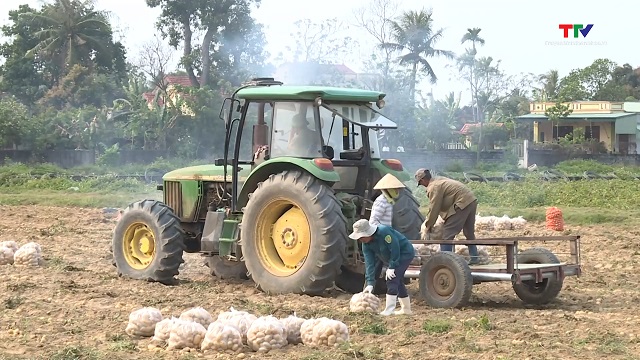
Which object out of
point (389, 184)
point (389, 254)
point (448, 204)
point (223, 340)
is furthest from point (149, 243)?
point (223, 340)

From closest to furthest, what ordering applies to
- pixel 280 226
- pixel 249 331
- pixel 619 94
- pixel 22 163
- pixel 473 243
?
pixel 249 331
pixel 473 243
pixel 280 226
pixel 22 163
pixel 619 94

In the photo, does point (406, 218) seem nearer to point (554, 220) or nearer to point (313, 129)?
point (313, 129)

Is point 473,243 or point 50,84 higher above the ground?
point 50,84

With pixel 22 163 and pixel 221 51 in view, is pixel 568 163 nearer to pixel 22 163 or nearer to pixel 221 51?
pixel 221 51

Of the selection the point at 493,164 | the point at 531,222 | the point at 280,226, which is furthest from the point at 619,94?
the point at 280,226

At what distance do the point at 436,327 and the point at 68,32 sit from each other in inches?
1956

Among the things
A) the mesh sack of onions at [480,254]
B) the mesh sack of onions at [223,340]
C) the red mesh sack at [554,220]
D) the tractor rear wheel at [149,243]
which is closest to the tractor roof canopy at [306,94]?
the tractor rear wheel at [149,243]

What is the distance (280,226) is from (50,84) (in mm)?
47982

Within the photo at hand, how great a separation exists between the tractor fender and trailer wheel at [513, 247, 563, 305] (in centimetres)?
228

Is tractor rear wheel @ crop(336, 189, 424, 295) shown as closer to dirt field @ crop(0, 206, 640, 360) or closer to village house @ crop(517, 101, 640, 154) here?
dirt field @ crop(0, 206, 640, 360)

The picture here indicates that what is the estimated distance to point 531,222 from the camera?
21.6m

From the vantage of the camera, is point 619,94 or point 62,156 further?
point 619,94

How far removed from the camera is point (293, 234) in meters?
11.4

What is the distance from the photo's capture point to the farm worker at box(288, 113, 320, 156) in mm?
11484
